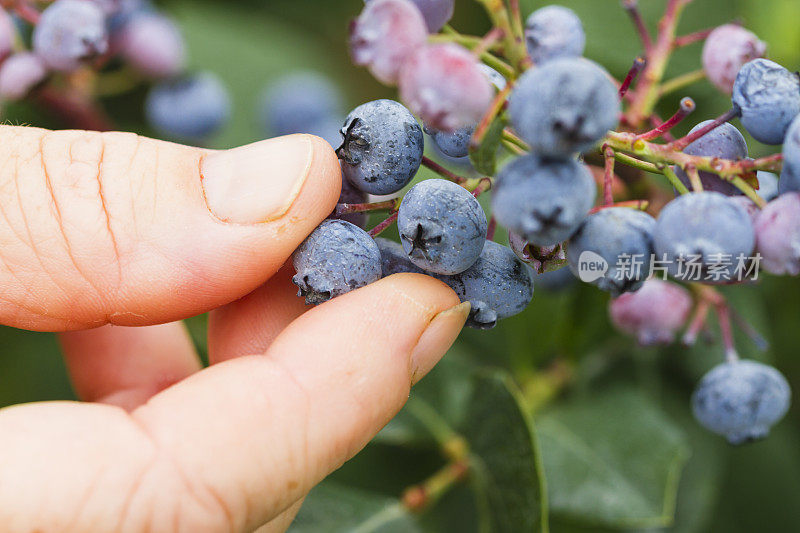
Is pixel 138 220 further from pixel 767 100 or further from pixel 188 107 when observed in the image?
pixel 188 107

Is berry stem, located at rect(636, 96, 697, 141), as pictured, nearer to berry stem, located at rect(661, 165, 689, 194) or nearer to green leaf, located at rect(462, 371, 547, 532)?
berry stem, located at rect(661, 165, 689, 194)

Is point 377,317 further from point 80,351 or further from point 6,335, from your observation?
point 6,335

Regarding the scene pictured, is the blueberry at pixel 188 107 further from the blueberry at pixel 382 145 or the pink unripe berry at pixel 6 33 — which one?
the blueberry at pixel 382 145

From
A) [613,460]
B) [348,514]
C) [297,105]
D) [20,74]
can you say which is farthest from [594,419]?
[20,74]

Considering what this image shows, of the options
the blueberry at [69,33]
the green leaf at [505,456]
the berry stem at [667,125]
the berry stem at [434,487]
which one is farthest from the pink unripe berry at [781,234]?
the blueberry at [69,33]

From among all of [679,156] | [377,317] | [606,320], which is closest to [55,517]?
[377,317]
